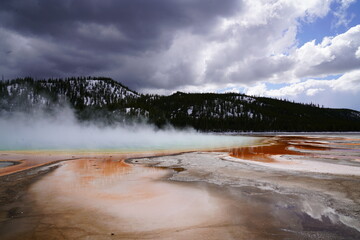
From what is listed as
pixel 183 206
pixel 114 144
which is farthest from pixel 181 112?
pixel 183 206

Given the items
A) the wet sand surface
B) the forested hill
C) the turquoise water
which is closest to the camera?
the wet sand surface

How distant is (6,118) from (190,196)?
166198 millimetres

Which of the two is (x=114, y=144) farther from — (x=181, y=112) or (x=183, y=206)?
(x=181, y=112)

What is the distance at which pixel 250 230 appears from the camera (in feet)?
17.4

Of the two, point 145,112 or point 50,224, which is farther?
point 145,112

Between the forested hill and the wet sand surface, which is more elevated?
the forested hill

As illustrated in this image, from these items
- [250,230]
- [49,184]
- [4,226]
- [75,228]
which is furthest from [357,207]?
[49,184]

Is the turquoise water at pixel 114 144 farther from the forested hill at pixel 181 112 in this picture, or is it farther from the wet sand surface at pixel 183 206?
the forested hill at pixel 181 112

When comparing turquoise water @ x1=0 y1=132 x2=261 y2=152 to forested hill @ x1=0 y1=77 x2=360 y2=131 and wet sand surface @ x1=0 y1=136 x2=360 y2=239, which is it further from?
forested hill @ x1=0 y1=77 x2=360 y2=131

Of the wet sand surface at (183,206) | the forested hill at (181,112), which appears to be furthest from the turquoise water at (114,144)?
the forested hill at (181,112)

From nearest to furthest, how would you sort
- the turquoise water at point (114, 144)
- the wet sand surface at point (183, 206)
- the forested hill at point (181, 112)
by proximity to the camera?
the wet sand surface at point (183, 206) < the turquoise water at point (114, 144) < the forested hill at point (181, 112)

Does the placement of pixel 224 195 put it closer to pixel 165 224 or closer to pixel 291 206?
pixel 291 206

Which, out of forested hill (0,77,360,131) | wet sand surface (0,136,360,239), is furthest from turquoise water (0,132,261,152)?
forested hill (0,77,360,131)

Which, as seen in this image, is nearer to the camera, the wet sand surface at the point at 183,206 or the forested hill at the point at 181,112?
the wet sand surface at the point at 183,206
